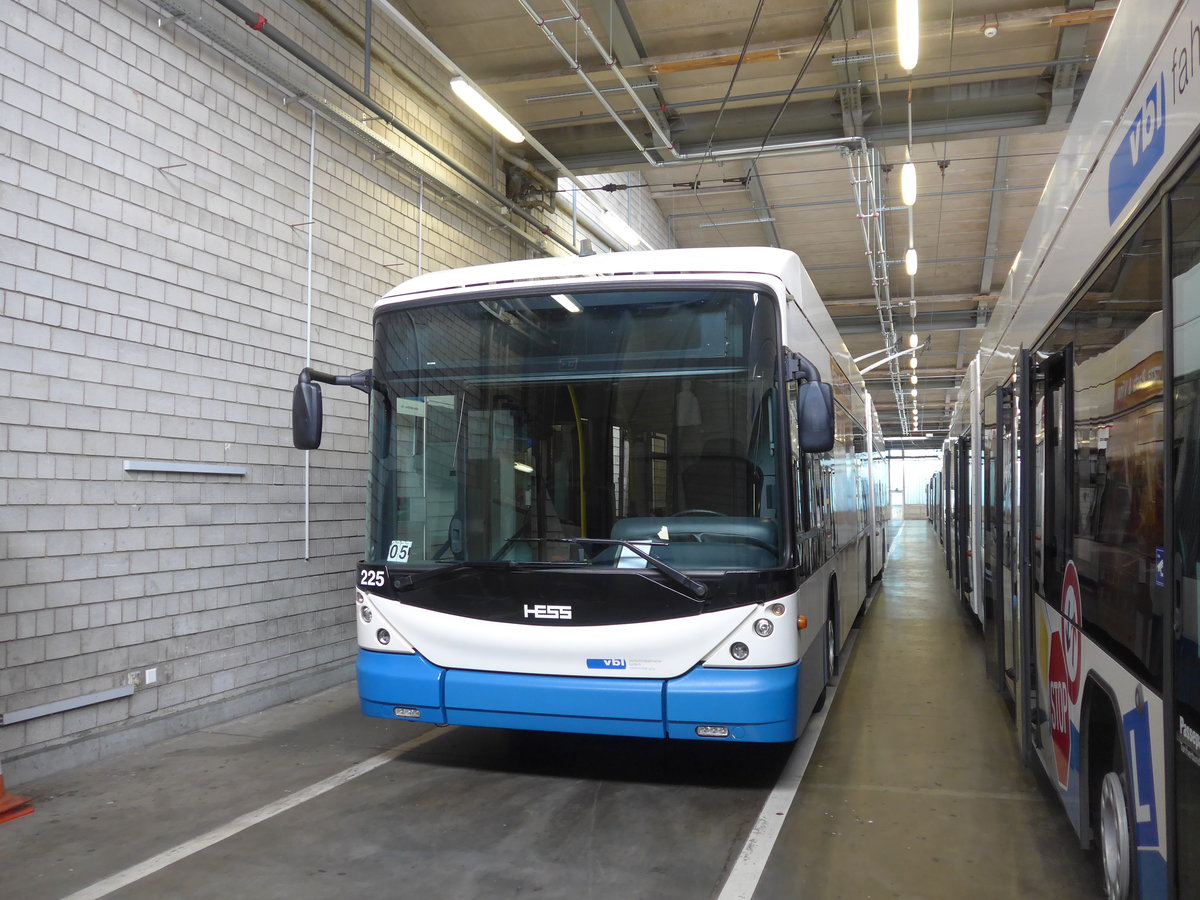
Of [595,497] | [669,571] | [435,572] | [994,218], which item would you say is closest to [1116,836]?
[669,571]

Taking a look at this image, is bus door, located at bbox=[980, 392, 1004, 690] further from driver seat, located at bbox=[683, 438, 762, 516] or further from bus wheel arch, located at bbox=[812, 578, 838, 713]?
driver seat, located at bbox=[683, 438, 762, 516]

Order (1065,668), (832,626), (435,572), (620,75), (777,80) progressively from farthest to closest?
1. (777,80)
2. (620,75)
3. (832,626)
4. (435,572)
5. (1065,668)

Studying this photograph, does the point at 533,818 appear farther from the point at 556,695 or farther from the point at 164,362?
the point at 164,362

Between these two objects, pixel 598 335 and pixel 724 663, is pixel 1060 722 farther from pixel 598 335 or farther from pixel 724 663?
pixel 598 335

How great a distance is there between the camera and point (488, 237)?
12492mm

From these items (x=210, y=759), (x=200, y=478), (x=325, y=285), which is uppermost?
(x=325, y=285)

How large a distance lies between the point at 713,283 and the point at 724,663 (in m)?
2.00

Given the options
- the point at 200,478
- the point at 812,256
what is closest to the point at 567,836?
the point at 200,478

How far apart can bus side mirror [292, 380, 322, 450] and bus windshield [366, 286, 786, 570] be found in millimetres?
366

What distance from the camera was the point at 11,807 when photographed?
5.12 meters

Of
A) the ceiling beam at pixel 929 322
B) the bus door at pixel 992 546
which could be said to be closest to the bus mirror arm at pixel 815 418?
the bus door at pixel 992 546

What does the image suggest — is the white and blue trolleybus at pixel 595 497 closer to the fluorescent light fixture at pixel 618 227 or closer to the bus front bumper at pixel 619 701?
the bus front bumper at pixel 619 701

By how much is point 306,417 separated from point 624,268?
2059 millimetres

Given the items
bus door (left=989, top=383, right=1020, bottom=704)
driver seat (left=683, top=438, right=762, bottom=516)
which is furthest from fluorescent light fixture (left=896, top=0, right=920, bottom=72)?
driver seat (left=683, top=438, right=762, bottom=516)
